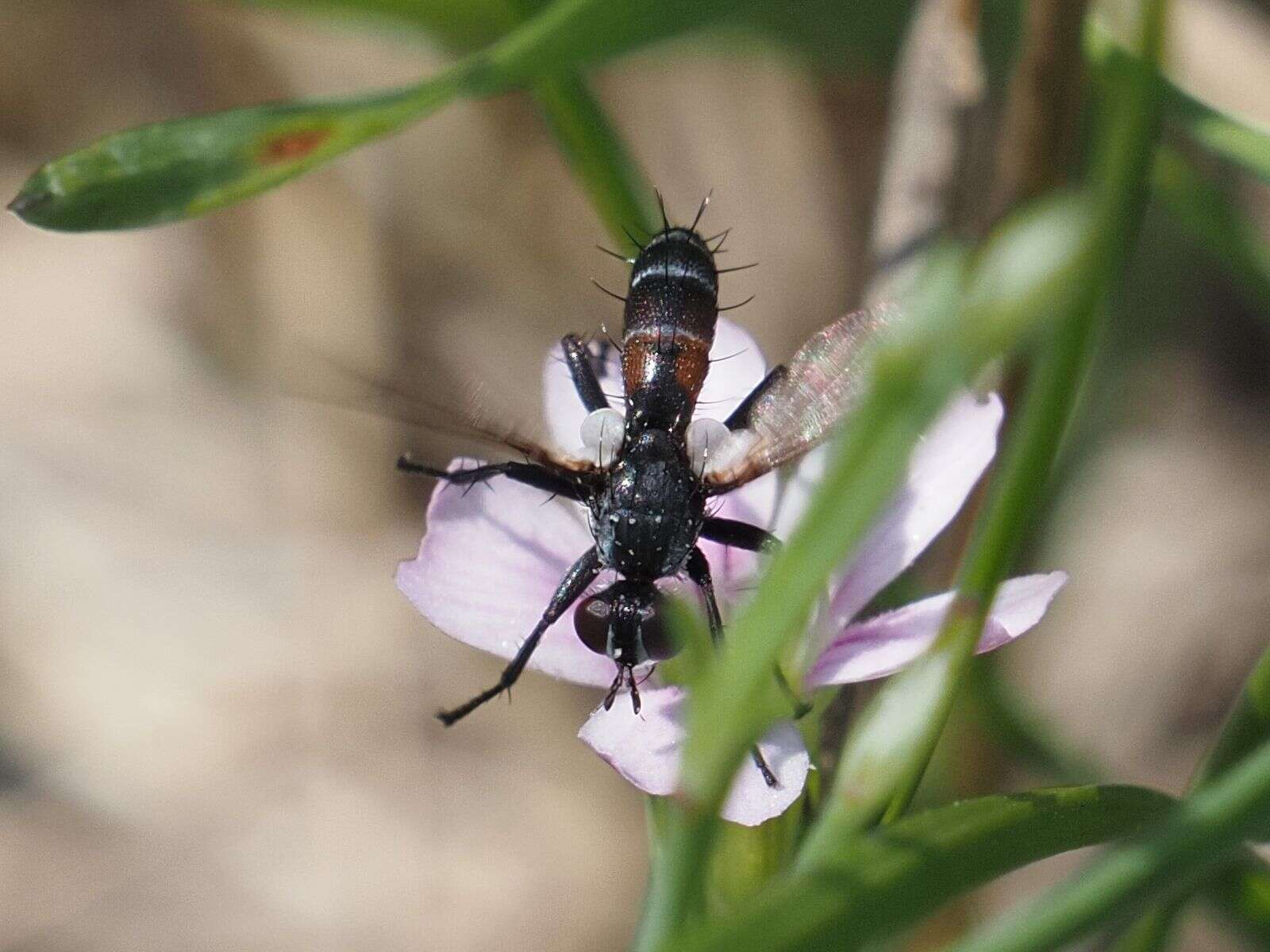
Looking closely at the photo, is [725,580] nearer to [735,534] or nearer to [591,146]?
[735,534]

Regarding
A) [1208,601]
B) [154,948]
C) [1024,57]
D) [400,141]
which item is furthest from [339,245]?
[1024,57]

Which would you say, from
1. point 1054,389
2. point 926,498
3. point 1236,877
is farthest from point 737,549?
point 1054,389

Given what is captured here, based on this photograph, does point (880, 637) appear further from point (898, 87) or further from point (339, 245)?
point (339, 245)

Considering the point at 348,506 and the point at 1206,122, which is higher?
the point at 348,506

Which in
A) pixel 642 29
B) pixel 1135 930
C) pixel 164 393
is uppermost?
pixel 164 393

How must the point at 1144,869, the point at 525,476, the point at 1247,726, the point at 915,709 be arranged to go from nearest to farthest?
the point at 1144,869 < the point at 915,709 < the point at 1247,726 < the point at 525,476
